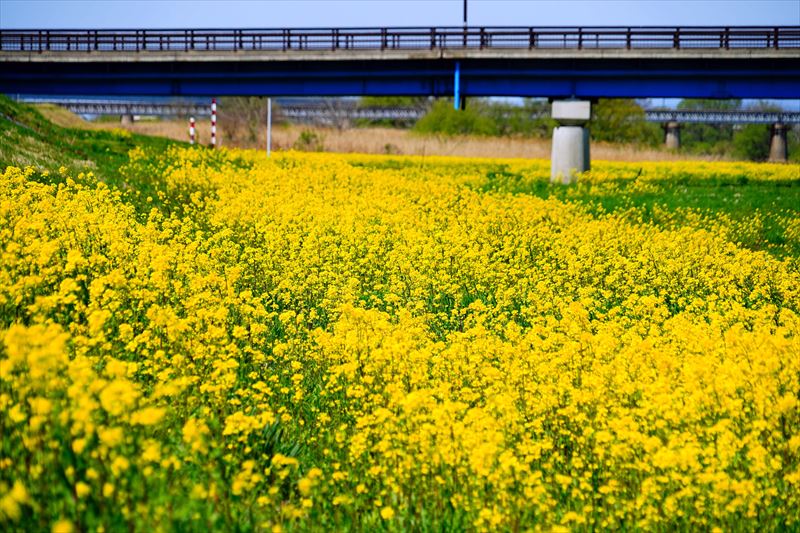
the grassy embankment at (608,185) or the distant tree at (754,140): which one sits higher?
the distant tree at (754,140)

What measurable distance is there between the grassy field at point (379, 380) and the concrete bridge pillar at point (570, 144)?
1664 centimetres

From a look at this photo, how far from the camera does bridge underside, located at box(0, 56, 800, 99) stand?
3381cm

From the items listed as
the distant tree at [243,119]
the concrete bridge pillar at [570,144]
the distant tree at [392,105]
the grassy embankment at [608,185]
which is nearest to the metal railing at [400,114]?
the distant tree at [392,105]

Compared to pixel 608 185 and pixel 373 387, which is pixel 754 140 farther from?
pixel 373 387

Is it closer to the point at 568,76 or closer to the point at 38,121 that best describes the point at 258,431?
the point at 38,121

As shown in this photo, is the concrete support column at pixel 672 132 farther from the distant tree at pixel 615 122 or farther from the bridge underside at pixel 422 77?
the bridge underside at pixel 422 77

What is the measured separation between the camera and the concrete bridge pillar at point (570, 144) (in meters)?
31.1

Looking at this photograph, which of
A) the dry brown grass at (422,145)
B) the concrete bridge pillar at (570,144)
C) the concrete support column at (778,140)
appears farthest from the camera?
the concrete support column at (778,140)

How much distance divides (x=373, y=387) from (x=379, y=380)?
0.60 feet

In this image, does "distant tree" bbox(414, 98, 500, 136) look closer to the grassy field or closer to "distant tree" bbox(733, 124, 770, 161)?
"distant tree" bbox(733, 124, 770, 161)

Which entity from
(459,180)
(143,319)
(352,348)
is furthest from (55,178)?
(459,180)

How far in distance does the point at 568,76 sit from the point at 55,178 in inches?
887

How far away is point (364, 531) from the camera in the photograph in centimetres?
517

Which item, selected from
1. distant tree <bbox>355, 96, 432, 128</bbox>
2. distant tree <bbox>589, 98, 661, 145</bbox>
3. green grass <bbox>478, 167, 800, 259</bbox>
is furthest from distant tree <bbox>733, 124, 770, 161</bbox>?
green grass <bbox>478, 167, 800, 259</bbox>
